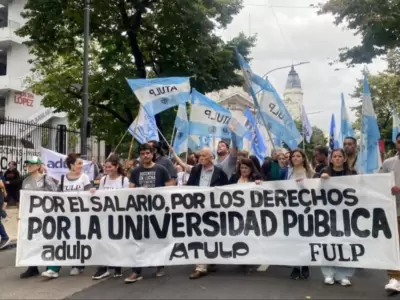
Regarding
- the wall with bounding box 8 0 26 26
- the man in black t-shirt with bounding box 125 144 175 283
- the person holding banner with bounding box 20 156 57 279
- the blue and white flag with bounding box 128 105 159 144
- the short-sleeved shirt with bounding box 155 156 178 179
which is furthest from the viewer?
the wall with bounding box 8 0 26 26

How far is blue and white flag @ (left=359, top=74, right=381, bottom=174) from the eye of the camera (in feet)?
21.9

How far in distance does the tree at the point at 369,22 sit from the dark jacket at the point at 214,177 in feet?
28.6

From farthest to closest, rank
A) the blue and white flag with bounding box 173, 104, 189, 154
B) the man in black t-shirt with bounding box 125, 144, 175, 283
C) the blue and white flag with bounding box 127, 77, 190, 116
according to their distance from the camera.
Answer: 1. the blue and white flag with bounding box 173, 104, 189, 154
2. the blue and white flag with bounding box 127, 77, 190, 116
3. the man in black t-shirt with bounding box 125, 144, 175, 283

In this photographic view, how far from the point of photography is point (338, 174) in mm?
6098

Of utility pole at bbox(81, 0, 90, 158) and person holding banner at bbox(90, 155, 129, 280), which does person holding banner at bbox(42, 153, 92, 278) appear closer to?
person holding banner at bbox(90, 155, 129, 280)

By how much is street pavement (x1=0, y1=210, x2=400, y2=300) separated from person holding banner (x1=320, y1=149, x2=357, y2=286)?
115mm

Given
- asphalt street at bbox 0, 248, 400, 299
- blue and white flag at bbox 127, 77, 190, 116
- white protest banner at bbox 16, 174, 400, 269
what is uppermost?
blue and white flag at bbox 127, 77, 190, 116

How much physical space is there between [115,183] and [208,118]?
3.87m

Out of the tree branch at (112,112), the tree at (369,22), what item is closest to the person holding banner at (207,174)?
the tree at (369,22)

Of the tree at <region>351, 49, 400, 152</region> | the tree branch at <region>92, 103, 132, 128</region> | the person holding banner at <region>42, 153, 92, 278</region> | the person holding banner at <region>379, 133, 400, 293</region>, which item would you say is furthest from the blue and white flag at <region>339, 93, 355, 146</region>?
the tree at <region>351, 49, 400, 152</region>

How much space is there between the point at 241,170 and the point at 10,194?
449 inches

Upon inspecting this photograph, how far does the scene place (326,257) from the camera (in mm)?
5910

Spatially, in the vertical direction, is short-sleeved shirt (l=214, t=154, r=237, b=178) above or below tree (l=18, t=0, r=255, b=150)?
below

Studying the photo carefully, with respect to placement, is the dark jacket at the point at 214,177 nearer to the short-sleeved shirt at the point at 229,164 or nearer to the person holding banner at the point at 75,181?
the short-sleeved shirt at the point at 229,164
